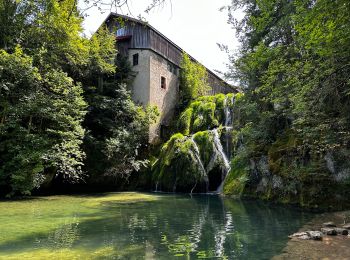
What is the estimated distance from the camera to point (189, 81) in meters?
29.9

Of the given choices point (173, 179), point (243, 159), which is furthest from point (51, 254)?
point (173, 179)

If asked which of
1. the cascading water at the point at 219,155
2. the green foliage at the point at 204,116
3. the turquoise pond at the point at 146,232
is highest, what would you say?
the green foliage at the point at 204,116

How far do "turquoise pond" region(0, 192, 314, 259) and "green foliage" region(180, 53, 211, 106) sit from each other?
17981mm

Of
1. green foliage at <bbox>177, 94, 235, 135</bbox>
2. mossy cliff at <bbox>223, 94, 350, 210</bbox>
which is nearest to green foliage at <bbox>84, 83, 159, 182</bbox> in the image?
green foliage at <bbox>177, 94, 235, 135</bbox>

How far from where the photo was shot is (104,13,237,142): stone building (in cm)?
2614

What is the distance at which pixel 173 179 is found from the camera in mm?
21375

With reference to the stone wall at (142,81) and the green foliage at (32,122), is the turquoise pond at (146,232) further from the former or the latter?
the stone wall at (142,81)

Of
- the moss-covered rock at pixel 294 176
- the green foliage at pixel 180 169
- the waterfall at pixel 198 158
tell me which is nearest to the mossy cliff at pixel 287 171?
the moss-covered rock at pixel 294 176

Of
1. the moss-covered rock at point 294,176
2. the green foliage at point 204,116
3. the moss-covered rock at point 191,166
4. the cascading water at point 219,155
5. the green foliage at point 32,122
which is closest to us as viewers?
the moss-covered rock at point 294,176

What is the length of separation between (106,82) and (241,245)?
19279mm

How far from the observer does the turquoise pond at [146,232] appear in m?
6.42

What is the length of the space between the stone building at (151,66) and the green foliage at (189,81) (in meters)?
1.29

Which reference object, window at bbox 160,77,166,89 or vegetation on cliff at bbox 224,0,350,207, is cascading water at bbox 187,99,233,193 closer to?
vegetation on cliff at bbox 224,0,350,207

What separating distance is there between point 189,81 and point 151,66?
4933mm
